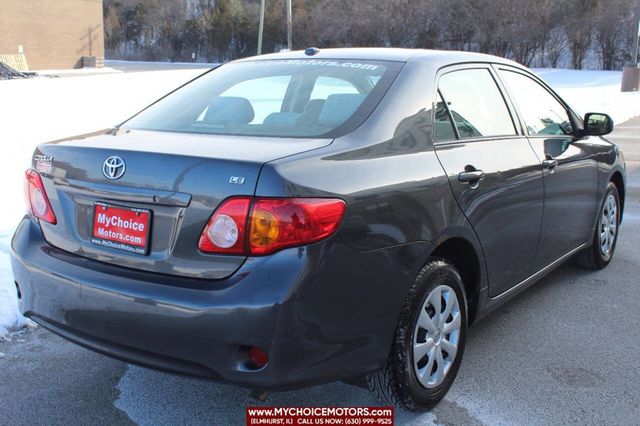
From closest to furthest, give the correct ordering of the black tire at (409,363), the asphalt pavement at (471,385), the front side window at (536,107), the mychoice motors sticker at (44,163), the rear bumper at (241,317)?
the rear bumper at (241,317) < the black tire at (409,363) < the mychoice motors sticker at (44,163) < the asphalt pavement at (471,385) < the front side window at (536,107)

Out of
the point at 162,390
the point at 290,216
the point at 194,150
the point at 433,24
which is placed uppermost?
the point at 433,24

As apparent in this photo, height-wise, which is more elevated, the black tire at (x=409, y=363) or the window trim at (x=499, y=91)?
the window trim at (x=499, y=91)

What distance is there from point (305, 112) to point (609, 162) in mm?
2898

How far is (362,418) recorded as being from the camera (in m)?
2.95

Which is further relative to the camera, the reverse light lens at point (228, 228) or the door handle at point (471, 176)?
the door handle at point (471, 176)

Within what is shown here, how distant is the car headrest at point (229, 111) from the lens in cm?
330

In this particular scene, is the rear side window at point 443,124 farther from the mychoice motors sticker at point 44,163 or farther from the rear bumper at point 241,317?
the mychoice motors sticker at point 44,163

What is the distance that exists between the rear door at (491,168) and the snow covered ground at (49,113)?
275 cm

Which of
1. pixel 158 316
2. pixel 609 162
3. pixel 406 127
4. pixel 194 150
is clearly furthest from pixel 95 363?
pixel 609 162

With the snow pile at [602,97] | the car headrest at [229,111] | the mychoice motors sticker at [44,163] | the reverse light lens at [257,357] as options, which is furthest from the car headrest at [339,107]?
the snow pile at [602,97]

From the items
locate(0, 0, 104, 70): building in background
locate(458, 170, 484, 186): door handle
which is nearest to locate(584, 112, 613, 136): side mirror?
locate(458, 170, 484, 186): door handle

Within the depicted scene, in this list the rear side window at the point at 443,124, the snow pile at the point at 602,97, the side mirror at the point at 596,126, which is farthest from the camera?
the snow pile at the point at 602,97

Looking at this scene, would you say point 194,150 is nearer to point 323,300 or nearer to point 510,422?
point 323,300

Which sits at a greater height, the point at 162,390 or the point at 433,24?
the point at 433,24
